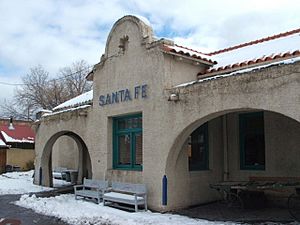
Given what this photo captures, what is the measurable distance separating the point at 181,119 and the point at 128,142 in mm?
3204

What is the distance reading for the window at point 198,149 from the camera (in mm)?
12234

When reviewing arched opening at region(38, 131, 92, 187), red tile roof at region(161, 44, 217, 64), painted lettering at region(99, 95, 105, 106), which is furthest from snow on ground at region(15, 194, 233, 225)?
arched opening at region(38, 131, 92, 187)

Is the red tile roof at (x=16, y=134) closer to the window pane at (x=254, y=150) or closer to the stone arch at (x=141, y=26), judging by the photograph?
the stone arch at (x=141, y=26)

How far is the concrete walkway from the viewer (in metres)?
10.4

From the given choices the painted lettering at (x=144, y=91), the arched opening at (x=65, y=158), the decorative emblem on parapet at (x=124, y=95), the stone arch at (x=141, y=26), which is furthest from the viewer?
the arched opening at (x=65, y=158)

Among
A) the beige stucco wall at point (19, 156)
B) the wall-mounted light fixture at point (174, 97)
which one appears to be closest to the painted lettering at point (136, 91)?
the wall-mounted light fixture at point (174, 97)

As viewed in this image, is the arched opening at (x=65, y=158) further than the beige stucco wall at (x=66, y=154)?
No

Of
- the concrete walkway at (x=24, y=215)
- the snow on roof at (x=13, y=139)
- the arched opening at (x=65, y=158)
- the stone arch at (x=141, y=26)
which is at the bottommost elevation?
the concrete walkway at (x=24, y=215)

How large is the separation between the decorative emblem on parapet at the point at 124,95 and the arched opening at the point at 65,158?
4413 mm

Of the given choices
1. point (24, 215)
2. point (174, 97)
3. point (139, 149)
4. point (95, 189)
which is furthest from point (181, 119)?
point (24, 215)

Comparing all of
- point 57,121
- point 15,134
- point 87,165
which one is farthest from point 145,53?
point 15,134

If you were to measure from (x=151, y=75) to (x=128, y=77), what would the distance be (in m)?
1.24

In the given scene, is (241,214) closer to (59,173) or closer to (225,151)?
(225,151)

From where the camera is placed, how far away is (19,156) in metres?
32.1
